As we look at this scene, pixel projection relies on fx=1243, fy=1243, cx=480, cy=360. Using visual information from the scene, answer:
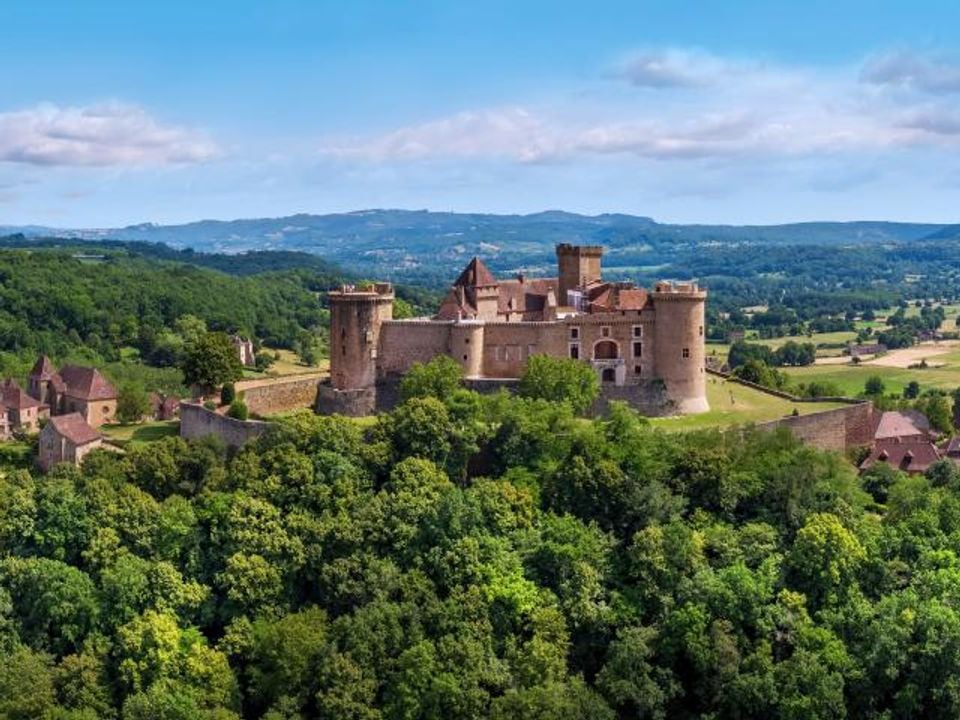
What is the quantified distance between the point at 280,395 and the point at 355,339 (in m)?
5.14

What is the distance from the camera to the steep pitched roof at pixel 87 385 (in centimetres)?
6203

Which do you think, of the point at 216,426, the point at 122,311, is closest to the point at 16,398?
the point at 216,426

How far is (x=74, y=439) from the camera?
55.5 meters

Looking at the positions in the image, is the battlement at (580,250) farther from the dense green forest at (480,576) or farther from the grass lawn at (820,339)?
the grass lawn at (820,339)

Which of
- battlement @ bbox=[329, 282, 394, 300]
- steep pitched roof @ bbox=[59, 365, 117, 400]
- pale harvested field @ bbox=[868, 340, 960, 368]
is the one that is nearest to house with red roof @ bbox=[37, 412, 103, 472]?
steep pitched roof @ bbox=[59, 365, 117, 400]

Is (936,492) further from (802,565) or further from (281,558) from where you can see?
(281,558)

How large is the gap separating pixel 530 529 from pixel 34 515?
62.8ft

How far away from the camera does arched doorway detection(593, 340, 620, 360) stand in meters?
58.3

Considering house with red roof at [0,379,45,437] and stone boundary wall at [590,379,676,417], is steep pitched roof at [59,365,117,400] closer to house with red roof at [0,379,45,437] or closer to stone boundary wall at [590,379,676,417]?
house with red roof at [0,379,45,437]

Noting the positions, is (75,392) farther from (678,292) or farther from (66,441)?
(678,292)

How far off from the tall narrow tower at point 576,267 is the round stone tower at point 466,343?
7597 mm

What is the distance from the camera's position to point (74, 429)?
56.4m

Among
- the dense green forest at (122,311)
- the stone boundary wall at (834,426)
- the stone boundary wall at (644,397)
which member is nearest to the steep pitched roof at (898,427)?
the stone boundary wall at (834,426)

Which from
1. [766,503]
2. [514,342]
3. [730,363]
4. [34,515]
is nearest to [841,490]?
[766,503]
